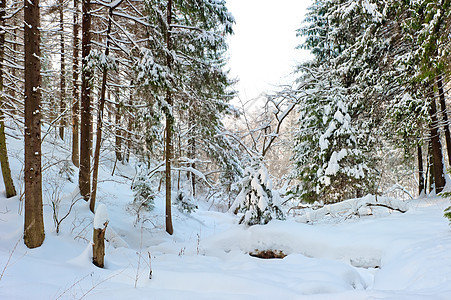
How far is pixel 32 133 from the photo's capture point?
4.45 meters

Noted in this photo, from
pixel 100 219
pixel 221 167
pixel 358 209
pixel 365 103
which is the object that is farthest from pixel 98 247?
pixel 365 103

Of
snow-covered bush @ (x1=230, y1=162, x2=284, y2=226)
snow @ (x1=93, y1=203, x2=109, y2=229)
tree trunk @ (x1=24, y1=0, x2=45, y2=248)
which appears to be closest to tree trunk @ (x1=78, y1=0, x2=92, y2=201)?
tree trunk @ (x1=24, y1=0, x2=45, y2=248)

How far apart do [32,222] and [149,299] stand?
3010 mm

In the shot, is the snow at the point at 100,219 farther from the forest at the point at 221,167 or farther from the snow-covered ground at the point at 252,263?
the snow-covered ground at the point at 252,263

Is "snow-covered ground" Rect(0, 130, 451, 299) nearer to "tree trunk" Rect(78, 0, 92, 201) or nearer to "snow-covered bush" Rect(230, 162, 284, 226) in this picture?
"snow-covered bush" Rect(230, 162, 284, 226)

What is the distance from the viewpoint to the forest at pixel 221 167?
344 cm

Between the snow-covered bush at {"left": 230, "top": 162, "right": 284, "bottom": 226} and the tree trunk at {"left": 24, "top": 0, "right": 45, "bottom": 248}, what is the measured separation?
4489 millimetres

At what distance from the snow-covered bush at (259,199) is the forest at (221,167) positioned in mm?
41

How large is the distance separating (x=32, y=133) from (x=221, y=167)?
9.37 metres

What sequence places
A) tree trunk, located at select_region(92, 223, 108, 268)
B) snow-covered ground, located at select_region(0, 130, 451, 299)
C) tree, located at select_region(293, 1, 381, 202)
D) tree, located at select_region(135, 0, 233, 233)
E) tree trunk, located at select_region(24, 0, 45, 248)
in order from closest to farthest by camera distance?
snow-covered ground, located at select_region(0, 130, 451, 299)
tree trunk, located at select_region(92, 223, 108, 268)
tree trunk, located at select_region(24, 0, 45, 248)
tree, located at select_region(135, 0, 233, 233)
tree, located at select_region(293, 1, 381, 202)

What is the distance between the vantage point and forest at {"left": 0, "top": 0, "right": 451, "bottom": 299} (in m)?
3.44

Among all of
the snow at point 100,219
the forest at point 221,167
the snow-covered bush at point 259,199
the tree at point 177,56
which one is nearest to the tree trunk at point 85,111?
the forest at point 221,167

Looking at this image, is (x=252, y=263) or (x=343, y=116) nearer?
(x=252, y=263)

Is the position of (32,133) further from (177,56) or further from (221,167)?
(221,167)
